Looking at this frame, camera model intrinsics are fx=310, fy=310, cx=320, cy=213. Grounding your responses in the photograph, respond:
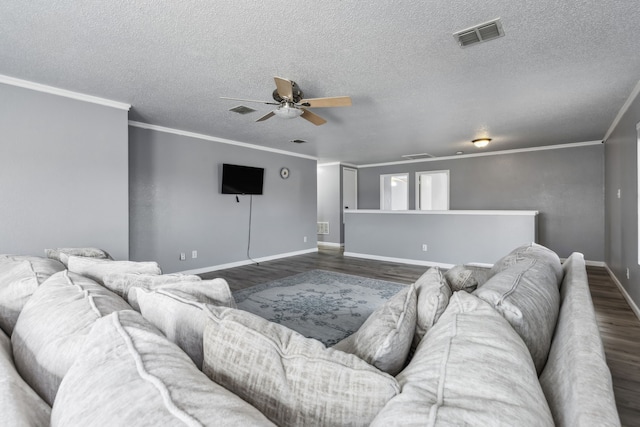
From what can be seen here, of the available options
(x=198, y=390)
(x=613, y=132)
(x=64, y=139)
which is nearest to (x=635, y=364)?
(x=198, y=390)

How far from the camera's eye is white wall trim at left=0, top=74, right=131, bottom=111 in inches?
116

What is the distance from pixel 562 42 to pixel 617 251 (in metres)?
3.58

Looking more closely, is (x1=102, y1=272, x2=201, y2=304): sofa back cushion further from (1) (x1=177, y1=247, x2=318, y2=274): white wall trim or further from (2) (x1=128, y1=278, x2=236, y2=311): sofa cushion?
(1) (x1=177, y1=247, x2=318, y2=274): white wall trim

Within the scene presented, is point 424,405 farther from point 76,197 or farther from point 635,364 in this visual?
point 76,197

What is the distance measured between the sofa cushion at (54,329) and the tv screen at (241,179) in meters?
4.52

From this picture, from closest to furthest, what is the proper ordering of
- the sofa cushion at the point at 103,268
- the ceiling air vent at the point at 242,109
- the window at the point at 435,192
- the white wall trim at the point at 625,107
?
the sofa cushion at the point at 103,268 < the white wall trim at the point at 625,107 < the ceiling air vent at the point at 242,109 < the window at the point at 435,192

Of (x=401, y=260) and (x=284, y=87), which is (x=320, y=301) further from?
(x=401, y=260)

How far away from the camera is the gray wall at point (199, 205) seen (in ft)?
14.9

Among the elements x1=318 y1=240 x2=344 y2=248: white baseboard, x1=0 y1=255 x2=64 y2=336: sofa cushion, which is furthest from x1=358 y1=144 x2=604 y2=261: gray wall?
x1=0 y1=255 x2=64 y2=336: sofa cushion

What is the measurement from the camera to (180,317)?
91 cm

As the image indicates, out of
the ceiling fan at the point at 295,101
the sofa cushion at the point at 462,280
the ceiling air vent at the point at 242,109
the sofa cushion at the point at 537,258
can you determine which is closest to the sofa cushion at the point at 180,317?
the sofa cushion at the point at 462,280

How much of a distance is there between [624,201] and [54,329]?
17.8 feet

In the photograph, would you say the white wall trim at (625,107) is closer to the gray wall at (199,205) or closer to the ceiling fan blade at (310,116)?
the ceiling fan blade at (310,116)

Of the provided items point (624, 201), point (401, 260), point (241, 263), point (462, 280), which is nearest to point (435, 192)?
point (401, 260)
